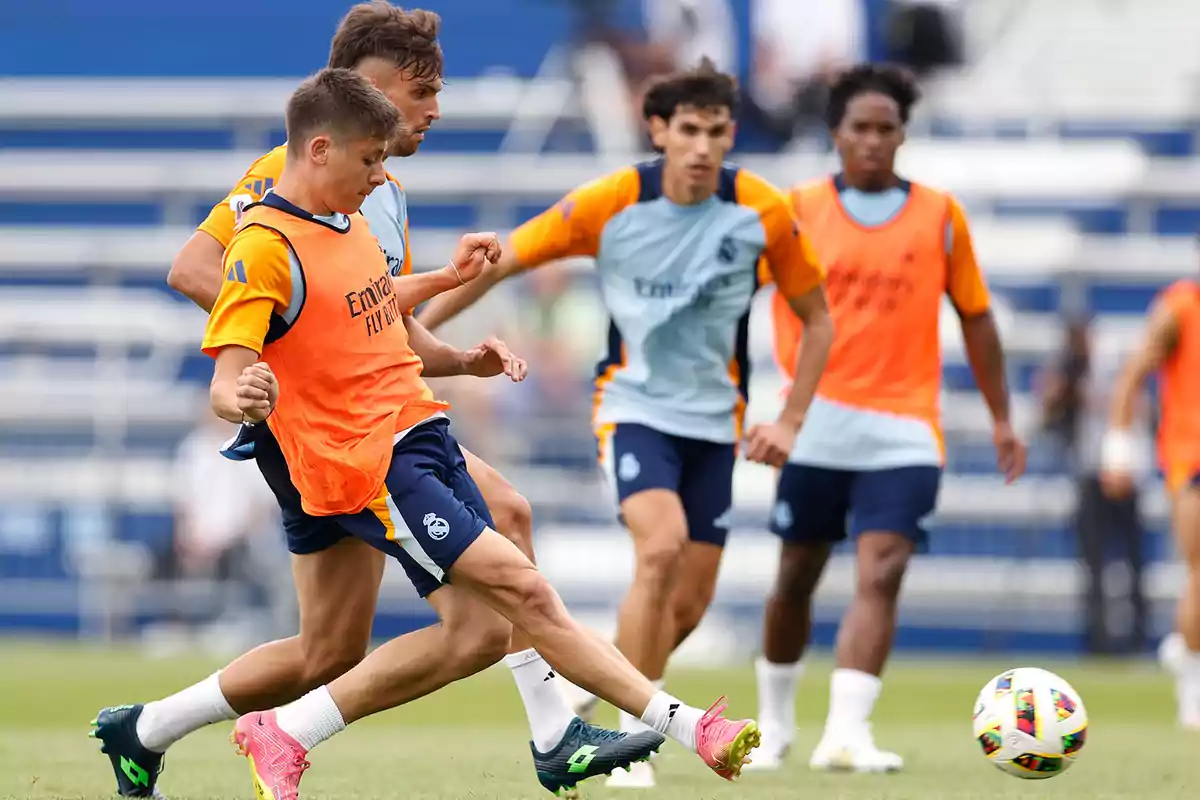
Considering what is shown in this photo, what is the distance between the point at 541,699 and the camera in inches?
259

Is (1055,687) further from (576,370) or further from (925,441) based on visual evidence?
(576,370)

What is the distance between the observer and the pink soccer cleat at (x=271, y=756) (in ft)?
19.7

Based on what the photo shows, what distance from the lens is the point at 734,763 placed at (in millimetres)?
5750

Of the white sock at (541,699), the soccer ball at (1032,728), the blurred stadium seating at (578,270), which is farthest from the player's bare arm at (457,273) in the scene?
the blurred stadium seating at (578,270)

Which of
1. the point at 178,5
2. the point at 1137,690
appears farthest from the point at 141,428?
the point at 1137,690

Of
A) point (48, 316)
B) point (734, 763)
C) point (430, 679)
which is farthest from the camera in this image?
point (48, 316)

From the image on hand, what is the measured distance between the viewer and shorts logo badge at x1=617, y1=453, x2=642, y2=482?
8.05 metres

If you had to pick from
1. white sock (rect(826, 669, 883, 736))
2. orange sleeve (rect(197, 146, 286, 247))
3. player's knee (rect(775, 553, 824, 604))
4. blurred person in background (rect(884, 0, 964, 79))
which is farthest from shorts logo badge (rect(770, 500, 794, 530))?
blurred person in background (rect(884, 0, 964, 79))

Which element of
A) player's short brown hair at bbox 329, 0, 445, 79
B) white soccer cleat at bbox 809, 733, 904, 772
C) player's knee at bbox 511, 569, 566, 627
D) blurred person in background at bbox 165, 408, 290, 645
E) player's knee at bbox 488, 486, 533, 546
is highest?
player's short brown hair at bbox 329, 0, 445, 79

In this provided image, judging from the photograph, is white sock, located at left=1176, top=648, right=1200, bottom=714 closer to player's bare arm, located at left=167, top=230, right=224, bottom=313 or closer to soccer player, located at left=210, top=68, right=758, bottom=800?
soccer player, located at left=210, top=68, right=758, bottom=800

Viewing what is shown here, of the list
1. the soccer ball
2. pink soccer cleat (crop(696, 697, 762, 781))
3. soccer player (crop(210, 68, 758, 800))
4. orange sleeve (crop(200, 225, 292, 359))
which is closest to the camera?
orange sleeve (crop(200, 225, 292, 359))

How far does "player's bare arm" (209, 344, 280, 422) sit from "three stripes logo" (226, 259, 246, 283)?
19 centimetres

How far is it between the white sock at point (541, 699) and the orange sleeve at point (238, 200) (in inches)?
61.5

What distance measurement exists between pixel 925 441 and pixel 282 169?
372cm
